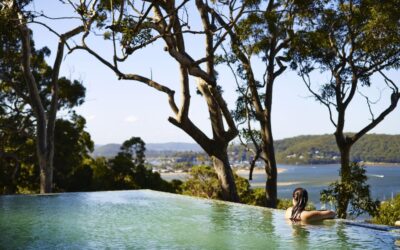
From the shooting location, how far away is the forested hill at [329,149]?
97.2 meters

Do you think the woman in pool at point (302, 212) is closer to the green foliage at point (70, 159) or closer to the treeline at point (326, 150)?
the green foliage at point (70, 159)

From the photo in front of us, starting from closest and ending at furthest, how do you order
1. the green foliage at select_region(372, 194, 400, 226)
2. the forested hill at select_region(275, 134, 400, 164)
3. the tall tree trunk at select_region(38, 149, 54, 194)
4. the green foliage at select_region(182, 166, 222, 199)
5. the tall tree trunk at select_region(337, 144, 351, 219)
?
the tall tree trunk at select_region(337, 144, 351, 219) → the tall tree trunk at select_region(38, 149, 54, 194) → the green foliage at select_region(372, 194, 400, 226) → the green foliage at select_region(182, 166, 222, 199) → the forested hill at select_region(275, 134, 400, 164)

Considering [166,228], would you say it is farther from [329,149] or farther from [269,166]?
[329,149]

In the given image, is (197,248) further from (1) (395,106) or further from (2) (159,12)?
(1) (395,106)

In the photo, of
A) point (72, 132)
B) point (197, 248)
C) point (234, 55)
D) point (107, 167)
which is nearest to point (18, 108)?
point (72, 132)

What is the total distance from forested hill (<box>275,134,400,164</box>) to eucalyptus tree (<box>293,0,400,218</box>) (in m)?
77.8

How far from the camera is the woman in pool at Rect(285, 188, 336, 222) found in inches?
292

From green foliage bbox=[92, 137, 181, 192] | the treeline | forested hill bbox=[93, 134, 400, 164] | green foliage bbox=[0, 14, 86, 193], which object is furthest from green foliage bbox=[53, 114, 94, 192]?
forested hill bbox=[93, 134, 400, 164]

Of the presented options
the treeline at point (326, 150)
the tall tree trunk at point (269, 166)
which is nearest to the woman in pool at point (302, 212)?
the tall tree trunk at point (269, 166)

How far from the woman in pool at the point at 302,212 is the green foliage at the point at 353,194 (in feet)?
15.4

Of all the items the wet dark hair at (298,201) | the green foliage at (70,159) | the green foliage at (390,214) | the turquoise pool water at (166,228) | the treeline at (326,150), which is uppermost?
the treeline at (326,150)

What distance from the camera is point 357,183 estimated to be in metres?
12.1

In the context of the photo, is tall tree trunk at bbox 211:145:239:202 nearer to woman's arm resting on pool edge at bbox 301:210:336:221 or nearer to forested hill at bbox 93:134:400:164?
woman's arm resting on pool edge at bbox 301:210:336:221

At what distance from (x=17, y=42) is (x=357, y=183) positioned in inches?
531
